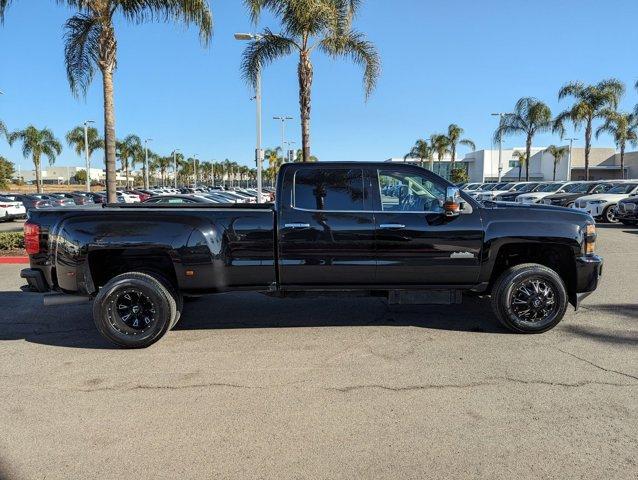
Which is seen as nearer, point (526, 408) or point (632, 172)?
point (526, 408)

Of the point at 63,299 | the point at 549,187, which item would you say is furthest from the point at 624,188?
the point at 63,299

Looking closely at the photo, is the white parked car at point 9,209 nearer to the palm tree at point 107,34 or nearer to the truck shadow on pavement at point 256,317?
the palm tree at point 107,34

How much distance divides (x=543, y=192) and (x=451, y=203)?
899 inches

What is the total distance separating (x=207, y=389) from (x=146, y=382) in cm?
58

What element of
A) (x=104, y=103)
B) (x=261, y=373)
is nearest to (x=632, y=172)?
(x=104, y=103)

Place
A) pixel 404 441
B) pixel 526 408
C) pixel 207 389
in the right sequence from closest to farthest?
pixel 404 441 < pixel 526 408 < pixel 207 389

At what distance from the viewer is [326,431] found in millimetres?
3555

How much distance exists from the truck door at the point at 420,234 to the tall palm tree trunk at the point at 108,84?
374 inches

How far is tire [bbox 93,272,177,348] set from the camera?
5188 millimetres

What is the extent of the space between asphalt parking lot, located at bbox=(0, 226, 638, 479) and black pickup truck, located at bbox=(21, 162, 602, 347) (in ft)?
1.54

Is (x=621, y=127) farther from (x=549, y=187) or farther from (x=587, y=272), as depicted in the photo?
(x=587, y=272)

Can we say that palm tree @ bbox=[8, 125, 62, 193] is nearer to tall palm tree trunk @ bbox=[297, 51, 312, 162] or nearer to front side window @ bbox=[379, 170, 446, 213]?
tall palm tree trunk @ bbox=[297, 51, 312, 162]

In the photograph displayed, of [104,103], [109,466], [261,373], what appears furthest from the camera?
[104,103]

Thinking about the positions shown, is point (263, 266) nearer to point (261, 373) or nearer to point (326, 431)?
point (261, 373)
